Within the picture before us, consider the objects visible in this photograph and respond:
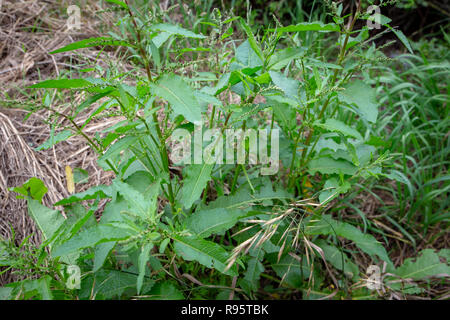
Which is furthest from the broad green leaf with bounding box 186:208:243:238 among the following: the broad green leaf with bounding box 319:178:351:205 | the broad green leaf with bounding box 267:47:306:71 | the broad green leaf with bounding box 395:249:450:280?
the broad green leaf with bounding box 395:249:450:280

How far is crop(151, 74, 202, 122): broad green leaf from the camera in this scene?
1.08 m

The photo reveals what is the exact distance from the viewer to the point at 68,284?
1.37 m

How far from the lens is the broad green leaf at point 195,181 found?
1.31m

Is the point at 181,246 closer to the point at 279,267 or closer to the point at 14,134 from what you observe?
the point at 279,267

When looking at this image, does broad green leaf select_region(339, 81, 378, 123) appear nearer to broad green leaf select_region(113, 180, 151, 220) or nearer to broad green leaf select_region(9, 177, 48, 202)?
broad green leaf select_region(113, 180, 151, 220)

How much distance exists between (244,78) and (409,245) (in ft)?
5.64

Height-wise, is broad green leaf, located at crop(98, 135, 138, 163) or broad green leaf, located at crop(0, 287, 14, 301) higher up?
broad green leaf, located at crop(98, 135, 138, 163)

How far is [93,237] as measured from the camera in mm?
1158

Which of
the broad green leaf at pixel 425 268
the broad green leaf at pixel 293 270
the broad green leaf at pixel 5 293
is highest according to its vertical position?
the broad green leaf at pixel 5 293

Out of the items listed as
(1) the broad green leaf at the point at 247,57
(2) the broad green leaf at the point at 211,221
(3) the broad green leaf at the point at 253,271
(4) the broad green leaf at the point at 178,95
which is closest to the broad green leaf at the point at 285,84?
(1) the broad green leaf at the point at 247,57

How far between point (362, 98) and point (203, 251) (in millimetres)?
885

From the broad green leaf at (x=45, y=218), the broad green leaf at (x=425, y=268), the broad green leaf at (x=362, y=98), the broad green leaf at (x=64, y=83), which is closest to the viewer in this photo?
the broad green leaf at (x=64, y=83)

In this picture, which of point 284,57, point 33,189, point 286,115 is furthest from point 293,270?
point 33,189

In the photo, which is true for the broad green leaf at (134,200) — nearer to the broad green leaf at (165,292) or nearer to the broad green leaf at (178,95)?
the broad green leaf at (178,95)
